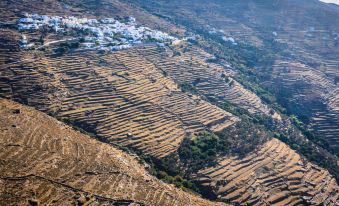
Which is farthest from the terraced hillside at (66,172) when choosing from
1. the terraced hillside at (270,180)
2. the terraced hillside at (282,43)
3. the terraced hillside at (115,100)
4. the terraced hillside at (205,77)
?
the terraced hillside at (282,43)

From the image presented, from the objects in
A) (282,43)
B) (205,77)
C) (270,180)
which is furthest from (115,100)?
(282,43)

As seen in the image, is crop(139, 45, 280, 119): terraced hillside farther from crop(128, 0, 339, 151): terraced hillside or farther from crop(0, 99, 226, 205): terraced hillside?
crop(0, 99, 226, 205): terraced hillside

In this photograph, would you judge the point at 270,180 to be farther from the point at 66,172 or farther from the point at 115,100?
the point at 66,172

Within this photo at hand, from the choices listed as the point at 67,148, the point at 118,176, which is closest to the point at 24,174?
the point at 67,148

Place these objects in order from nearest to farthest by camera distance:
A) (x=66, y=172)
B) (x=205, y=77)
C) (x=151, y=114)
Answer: (x=66, y=172)
(x=151, y=114)
(x=205, y=77)

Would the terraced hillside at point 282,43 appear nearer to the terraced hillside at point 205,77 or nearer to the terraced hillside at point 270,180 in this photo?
the terraced hillside at point 205,77

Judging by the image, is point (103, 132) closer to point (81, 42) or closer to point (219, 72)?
point (81, 42)

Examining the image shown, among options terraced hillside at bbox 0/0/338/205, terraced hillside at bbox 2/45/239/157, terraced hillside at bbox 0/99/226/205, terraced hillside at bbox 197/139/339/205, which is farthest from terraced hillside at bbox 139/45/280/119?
terraced hillside at bbox 0/99/226/205
